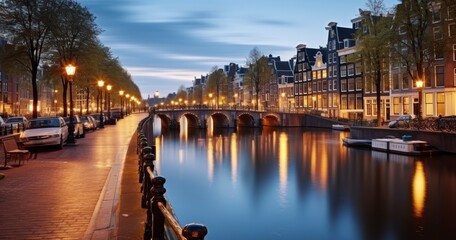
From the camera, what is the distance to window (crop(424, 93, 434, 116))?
184ft

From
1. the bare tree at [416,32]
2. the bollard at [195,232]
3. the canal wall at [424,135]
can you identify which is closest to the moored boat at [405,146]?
the canal wall at [424,135]

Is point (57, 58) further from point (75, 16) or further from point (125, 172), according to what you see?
point (125, 172)

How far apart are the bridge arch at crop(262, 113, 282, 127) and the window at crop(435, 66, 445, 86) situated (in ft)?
130

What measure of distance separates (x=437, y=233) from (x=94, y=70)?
3906 cm

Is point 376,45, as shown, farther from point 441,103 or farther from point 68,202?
point 68,202

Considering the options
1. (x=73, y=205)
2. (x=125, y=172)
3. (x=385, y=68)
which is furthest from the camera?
(x=385, y=68)

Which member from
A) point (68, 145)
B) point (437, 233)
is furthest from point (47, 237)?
point (68, 145)

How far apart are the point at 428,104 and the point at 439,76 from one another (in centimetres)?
390

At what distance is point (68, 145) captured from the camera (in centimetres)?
2611

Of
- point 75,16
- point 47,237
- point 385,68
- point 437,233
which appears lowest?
point 437,233

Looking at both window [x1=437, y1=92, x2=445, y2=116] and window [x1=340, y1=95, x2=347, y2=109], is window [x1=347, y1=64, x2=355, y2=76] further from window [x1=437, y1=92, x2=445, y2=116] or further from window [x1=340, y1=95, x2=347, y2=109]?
window [x1=437, y1=92, x2=445, y2=116]

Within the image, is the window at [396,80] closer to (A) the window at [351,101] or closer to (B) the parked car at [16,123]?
(A) the window at [351,101]

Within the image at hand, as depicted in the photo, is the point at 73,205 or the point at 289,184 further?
the point at 289,184

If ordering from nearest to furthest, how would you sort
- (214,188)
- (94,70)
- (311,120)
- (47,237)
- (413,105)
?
(47,237)
(214,188)
(94,70)
(413,105)
(311,120)
